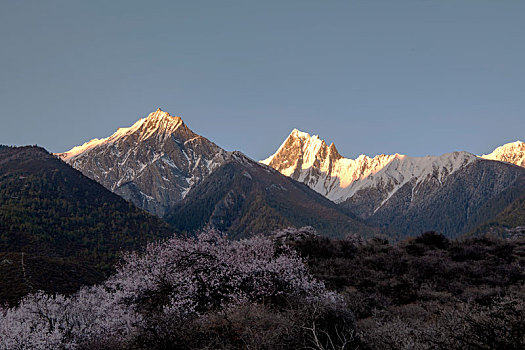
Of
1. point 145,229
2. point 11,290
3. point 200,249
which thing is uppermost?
point 145,229

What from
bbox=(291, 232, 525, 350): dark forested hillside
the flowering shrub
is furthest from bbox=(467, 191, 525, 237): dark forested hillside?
the flowering shrub

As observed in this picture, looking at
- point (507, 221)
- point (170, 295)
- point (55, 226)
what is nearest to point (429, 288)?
point (170, 295)

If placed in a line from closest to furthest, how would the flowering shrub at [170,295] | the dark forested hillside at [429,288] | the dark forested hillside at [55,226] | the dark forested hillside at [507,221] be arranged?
1. the dark forested hillside at [429,288]
2. the flowering shrub at [170,295]
3. the dark forested hillside at [55,226]
4. the dark forested hillside at [507,221]

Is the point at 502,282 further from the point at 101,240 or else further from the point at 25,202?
the point at 25,202

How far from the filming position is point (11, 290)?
141ft

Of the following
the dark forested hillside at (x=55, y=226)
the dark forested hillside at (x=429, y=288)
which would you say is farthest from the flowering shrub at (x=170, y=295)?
the dark forested hillside at (x=55, y=226)

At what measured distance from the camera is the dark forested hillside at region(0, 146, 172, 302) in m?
52.7

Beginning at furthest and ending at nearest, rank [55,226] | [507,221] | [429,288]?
[507,221] → [55,226] → [429,288]

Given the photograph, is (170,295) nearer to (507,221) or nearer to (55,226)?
(55,226)

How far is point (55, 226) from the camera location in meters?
83.9

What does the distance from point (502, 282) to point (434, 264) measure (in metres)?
4.35

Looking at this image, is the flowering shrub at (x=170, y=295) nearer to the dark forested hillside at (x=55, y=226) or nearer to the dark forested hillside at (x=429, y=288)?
the dark forested hillside at (x=429, y=288)

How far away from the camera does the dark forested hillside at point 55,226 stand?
52.7 m

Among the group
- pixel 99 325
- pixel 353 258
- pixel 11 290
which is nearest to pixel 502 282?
pixel 353 258
